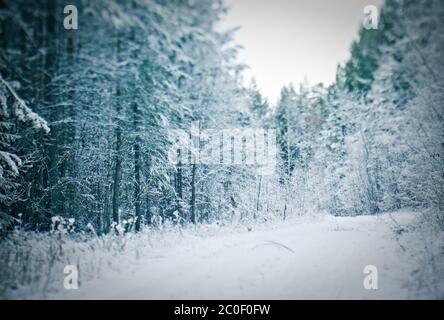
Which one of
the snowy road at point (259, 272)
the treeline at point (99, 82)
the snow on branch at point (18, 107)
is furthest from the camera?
the treeline at point (99, 82)

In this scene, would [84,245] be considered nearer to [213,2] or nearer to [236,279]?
[236,279]

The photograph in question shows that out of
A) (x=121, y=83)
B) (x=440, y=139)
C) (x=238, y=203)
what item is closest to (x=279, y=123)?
(x=238, y=203)

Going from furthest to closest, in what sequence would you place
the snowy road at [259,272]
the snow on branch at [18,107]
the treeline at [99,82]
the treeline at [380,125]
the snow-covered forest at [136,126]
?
1. the treeline at [380,125]
2. the treeline at [99,82]
3. the snow on branch at [18,107]
4. the snow-covered forest at [136,126]
5. the snowy road at [259,272]

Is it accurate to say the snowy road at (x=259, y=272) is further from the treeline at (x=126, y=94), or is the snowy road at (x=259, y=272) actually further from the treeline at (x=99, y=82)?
the treeline at (x=126, y=94)

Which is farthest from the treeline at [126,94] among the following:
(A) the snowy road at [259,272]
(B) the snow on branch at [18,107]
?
(A) the snowy road at [259,272]

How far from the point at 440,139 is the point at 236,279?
38.3ft

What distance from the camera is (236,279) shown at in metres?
6.07

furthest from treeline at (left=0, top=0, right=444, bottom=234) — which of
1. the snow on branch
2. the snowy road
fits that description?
the snowy road

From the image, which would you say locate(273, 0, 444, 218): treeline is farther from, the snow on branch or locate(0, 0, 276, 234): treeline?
the snow on branch

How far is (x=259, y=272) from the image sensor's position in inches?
254

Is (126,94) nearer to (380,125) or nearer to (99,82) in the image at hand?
(99,82)

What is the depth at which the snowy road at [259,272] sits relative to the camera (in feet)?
18.2

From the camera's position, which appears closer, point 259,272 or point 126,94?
point 259,272

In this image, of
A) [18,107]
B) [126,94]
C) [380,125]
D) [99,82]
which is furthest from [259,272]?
[380,125]
